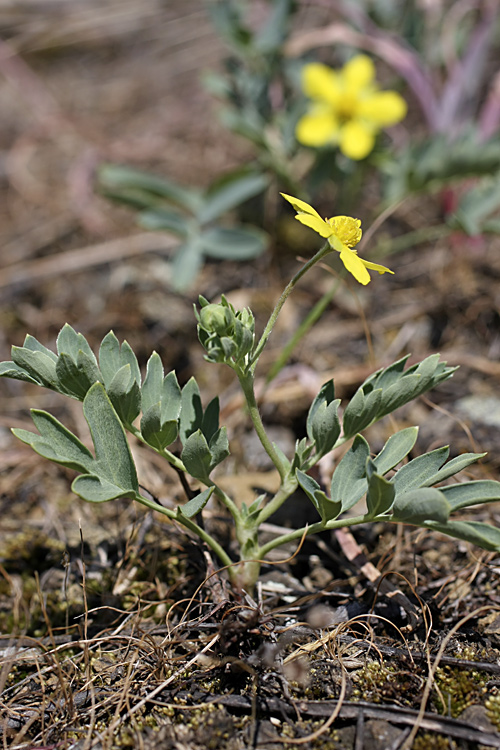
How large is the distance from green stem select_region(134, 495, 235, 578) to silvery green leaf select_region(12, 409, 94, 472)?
121mm

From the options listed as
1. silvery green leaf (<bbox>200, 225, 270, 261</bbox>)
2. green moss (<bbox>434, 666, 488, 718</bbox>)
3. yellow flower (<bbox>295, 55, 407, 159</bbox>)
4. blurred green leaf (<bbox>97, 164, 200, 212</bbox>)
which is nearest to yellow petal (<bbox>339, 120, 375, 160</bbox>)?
yellow flower (<bbox>295, 55, 407, 159</bbox>)

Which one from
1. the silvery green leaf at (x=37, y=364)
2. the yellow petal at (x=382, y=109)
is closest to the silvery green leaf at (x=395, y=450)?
the silvery green leaf at (x=37, y=364)

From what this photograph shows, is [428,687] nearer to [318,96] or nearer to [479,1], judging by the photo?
[318,96]

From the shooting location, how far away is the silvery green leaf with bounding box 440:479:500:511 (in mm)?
1006

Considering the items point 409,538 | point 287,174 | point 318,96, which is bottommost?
point 409,538

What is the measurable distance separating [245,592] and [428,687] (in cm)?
39

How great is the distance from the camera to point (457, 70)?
112 inches

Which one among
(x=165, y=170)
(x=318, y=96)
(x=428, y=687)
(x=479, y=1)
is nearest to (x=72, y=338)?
(x=428, y=687)

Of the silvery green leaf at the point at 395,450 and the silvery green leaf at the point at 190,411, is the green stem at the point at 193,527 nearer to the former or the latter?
the silvery green leaf at the point at 190,411

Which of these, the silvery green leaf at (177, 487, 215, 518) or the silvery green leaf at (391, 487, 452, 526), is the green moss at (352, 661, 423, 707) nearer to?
the silvery green leaf at (391, 487, 452, 526)

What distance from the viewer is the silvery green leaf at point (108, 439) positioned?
1.06 m

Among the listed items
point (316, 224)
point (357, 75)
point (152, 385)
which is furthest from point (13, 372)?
point (357, 75)

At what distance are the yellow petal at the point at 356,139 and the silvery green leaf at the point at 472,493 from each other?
1.66 meters

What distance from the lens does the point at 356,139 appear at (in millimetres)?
2400
